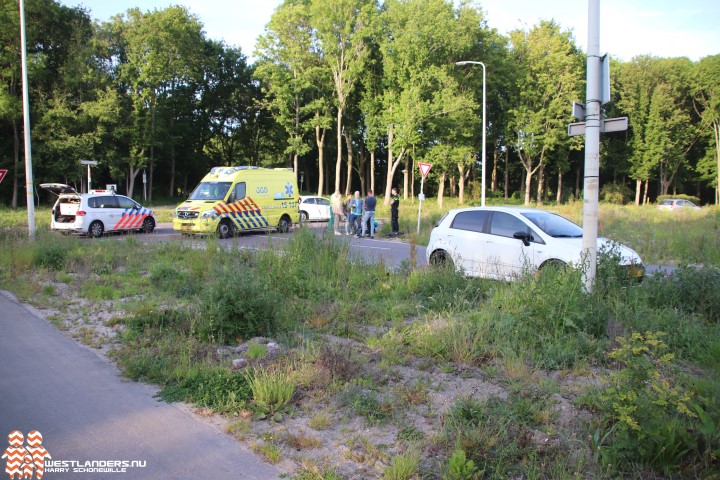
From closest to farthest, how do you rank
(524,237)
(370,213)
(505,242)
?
(524,237) < (505,242) < (370,213)

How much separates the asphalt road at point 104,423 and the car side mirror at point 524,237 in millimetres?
6966

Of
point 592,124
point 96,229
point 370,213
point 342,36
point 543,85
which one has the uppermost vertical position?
point 342,36

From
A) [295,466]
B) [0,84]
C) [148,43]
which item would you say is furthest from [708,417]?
[148,43]

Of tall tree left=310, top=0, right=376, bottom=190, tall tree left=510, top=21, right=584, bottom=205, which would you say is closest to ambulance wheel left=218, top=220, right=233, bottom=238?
tall tree left=310, top=0, right=376, bottom=190

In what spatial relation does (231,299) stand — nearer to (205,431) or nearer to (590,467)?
(205,431)

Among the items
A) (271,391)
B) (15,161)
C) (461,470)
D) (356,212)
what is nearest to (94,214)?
(356,212)

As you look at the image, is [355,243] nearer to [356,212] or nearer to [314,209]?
[356,212]

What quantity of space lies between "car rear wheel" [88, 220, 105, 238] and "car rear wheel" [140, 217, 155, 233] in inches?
75.3

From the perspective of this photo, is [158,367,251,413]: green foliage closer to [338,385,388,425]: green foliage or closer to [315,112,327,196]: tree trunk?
[338,385,388,425]: green foliage

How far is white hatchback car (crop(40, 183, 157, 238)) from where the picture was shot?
20.2 metres

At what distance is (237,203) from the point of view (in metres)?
20.3

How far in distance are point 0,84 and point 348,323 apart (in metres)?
38.7

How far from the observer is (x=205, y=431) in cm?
414

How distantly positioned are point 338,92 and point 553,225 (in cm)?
3739
